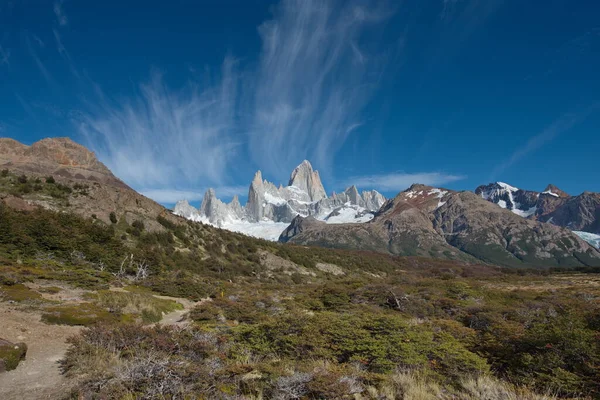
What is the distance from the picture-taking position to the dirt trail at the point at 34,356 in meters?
8.50

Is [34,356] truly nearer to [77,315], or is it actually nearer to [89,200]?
[77,315]

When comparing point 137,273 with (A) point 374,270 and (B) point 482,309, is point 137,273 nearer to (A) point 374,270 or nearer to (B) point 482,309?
(B) point 482,309

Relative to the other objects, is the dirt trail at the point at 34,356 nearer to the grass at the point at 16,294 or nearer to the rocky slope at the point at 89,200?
the grass at the point at 16,294

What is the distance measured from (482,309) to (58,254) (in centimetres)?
4238

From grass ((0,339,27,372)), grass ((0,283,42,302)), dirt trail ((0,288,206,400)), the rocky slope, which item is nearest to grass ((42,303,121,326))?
dirt trail ((0,288,206,400))

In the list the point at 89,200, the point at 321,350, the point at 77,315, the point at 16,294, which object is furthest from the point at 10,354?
the point at 89,200

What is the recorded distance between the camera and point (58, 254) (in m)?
34.7

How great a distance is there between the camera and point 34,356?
37.1 feet

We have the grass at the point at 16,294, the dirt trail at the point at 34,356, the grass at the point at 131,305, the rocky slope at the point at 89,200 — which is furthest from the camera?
the rocky slope at the point at 89,200

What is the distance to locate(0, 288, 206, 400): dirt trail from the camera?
8500 mm

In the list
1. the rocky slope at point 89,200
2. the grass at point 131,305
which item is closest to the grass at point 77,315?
the grass at point 131,305

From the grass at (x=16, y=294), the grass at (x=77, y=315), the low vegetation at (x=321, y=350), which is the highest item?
the grass at (x=16, y=294)

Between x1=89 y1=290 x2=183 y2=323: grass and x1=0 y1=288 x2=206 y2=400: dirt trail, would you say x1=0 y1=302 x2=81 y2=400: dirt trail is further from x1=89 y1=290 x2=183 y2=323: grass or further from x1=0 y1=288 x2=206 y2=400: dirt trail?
x1=89 y1=290 x2=183 y2=323: grass

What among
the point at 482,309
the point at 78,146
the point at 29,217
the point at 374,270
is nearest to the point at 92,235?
the point at 29,217
